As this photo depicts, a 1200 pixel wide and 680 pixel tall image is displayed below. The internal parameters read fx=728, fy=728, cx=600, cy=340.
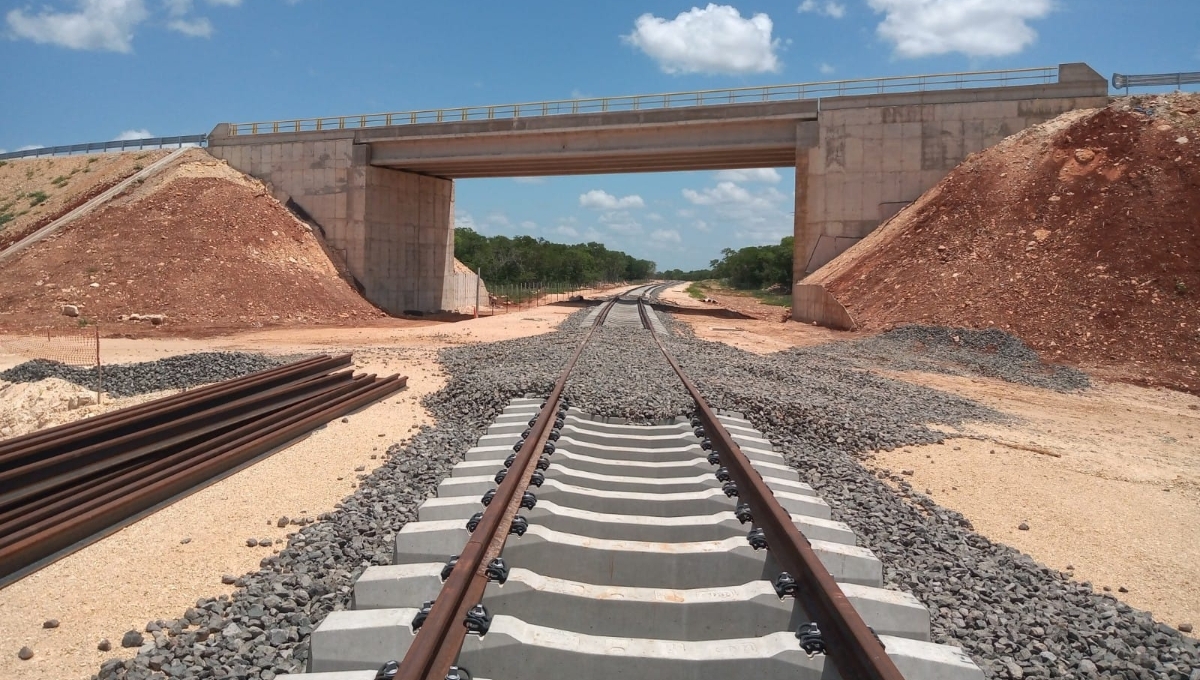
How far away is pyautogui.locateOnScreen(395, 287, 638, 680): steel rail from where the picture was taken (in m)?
2.61

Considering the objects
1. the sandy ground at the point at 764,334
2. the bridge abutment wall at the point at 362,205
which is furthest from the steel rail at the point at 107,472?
the bridge abutment wall at the point at 362,205

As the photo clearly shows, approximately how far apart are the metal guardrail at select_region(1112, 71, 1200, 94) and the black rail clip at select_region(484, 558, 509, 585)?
1315 inches

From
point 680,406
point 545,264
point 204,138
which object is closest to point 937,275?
point 680,406

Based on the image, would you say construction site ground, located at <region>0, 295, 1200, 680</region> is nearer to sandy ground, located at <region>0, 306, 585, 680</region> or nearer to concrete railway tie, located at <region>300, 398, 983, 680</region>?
sandy ground, located at <region>0, 306, 585, 680</region>

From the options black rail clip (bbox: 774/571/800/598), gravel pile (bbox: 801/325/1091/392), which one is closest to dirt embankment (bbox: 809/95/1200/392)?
gravel pile (bbox: 801/325/1091/392)

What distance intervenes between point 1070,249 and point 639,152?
16.6 m

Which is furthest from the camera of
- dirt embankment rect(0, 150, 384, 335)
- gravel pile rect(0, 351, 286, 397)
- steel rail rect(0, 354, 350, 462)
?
dirt embankment rect(0, 150, 384, 335)

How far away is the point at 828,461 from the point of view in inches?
259

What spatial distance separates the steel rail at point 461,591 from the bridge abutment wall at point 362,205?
3260cm

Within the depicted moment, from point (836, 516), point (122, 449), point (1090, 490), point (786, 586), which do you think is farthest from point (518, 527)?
point (1090, 490)

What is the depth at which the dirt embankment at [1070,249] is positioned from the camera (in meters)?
17.2

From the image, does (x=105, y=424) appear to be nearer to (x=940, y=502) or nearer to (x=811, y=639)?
(x=811, y=639)

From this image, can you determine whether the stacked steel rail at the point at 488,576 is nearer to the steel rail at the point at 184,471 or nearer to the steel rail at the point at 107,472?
the steel rail at the point at 184,471

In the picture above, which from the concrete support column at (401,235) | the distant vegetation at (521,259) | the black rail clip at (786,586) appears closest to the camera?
the black rail clip at (786,586)
